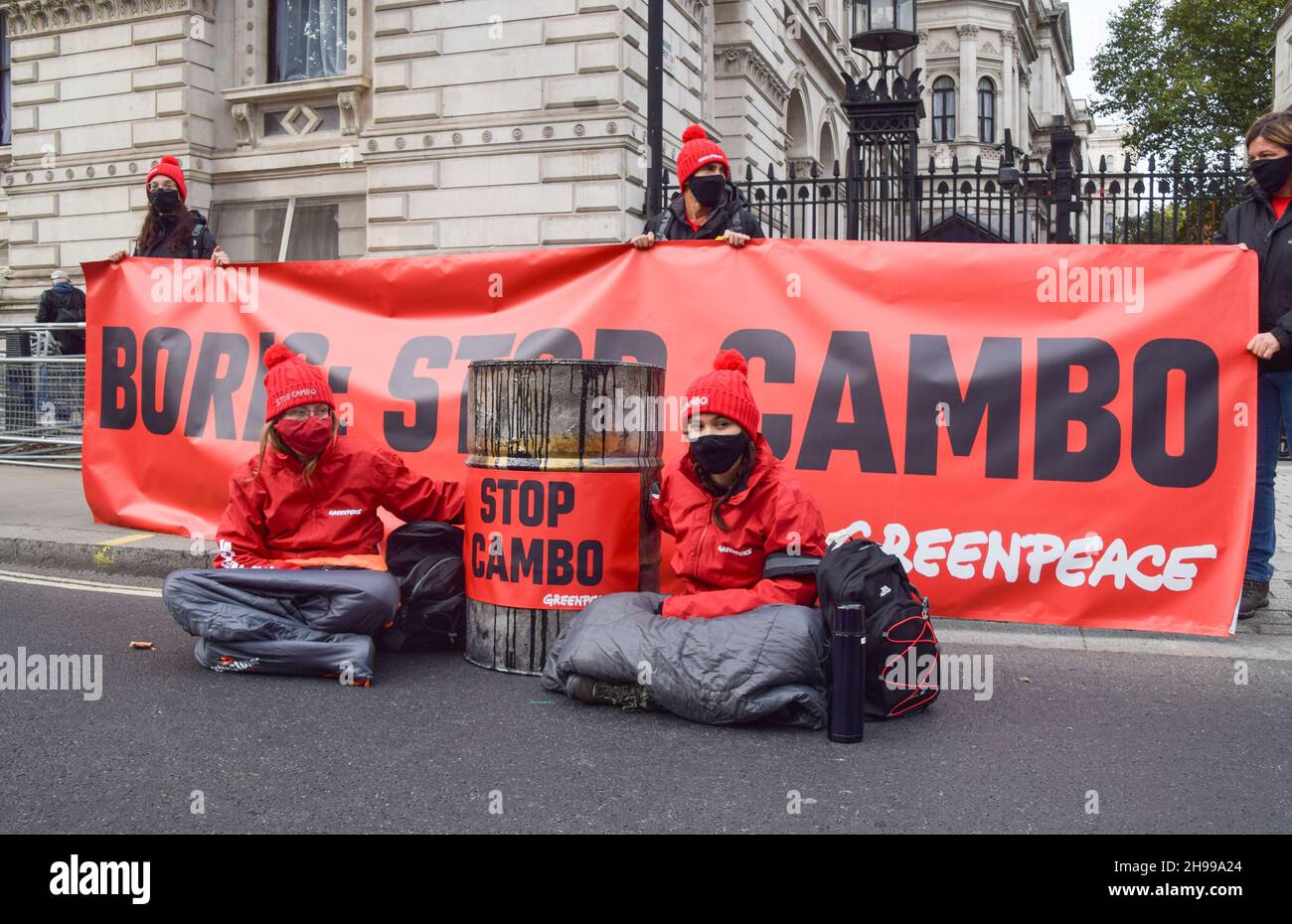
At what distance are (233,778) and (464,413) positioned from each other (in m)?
3.09

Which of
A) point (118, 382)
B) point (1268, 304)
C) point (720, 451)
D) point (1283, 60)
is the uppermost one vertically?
point (1283, 60)

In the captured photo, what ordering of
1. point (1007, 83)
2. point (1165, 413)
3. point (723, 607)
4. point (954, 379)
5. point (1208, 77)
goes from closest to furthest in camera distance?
point (723, 607) → point (1165, 413) → point (954, 379) → point (1208, 77) → point (1007, 83)

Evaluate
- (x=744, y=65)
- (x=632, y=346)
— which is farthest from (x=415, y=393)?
(x=744, y=65)

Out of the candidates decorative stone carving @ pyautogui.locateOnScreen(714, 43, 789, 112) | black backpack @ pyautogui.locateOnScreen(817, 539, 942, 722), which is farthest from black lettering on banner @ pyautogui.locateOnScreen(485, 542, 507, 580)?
decorative stone carving @ pyautogui.locateOnScreen(714, 43, 789, 112)

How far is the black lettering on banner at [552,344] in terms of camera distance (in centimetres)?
614

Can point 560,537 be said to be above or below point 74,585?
above

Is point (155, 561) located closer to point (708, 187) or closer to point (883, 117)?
point (708, 187)

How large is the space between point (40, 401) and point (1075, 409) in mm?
9039

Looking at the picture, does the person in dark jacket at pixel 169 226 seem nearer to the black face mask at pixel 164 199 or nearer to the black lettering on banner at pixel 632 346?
the black face mask at pixel 164 199

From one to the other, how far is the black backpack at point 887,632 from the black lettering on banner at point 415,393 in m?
2.88

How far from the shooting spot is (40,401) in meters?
10.6

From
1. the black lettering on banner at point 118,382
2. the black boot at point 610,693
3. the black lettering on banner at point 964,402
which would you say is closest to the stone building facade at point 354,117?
the black lettering on banner at point 118,382

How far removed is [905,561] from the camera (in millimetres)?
5566
